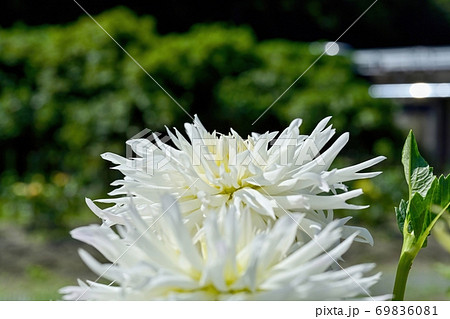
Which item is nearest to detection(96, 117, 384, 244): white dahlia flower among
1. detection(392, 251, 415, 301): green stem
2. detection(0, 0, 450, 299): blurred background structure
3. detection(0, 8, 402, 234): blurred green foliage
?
detection(392, 251, 415, 301): green stem

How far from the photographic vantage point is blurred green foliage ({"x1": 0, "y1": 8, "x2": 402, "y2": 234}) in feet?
12.7

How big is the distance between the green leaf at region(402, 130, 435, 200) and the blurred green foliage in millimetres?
3119

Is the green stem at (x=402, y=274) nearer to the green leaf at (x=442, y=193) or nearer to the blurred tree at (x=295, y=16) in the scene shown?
the green leaf at (x=442, y=193)

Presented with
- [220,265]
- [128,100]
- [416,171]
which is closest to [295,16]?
[128,100]

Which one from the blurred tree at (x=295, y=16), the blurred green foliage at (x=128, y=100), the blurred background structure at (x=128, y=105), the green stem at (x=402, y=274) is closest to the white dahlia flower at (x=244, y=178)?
the green stem at (x=402, y=274)

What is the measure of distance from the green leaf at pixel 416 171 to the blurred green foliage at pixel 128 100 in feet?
10.2

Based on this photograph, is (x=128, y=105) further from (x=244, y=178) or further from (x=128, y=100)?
(x=244, y=178)

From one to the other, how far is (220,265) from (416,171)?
0.80ft

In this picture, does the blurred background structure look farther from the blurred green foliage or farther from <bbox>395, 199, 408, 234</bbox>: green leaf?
<bbox>395, 199, 408, 234</bbox>: green leaf

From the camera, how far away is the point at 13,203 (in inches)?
152

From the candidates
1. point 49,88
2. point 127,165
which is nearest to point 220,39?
point 49,88

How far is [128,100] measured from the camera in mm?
3938

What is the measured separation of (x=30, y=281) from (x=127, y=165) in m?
2.52

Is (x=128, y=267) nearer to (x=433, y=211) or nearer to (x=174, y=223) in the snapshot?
(x=174, y=223)
